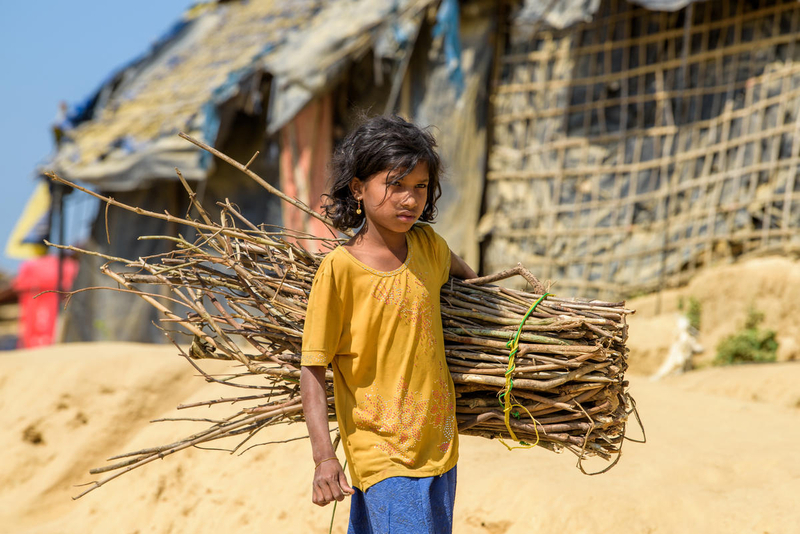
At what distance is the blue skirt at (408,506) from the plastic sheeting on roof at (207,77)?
18.7ft

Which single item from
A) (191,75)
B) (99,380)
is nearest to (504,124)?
(191,75)

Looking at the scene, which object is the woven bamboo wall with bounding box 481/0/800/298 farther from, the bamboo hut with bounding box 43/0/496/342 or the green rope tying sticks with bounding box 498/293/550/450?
the green rope tying sticks with bounding box 498/293/550/450

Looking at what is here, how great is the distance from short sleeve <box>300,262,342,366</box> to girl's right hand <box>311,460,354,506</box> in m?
0.25

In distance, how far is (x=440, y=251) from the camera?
2186 mm

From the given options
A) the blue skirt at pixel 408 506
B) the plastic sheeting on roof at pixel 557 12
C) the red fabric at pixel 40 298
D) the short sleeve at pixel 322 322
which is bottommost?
the red fabric at pixel 40 298

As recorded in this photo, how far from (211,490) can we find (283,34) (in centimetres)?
592

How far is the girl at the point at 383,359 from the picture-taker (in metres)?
1.89

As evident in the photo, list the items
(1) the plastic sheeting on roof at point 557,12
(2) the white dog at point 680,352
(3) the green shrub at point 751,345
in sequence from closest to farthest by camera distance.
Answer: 1. (3) the green shrub at point 751,345
2. (2) the white dog at point 680,352
3. (1) the plastic sheeting on roof at point 557,12

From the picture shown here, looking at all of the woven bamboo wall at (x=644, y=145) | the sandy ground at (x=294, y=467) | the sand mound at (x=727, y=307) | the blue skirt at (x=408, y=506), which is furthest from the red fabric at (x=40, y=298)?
the blue skirt at (x=408, y=506)

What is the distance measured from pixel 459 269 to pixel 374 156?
52cm

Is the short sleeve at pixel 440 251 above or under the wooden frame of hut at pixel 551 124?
under

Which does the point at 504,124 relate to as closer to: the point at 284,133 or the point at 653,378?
the point at 284,133

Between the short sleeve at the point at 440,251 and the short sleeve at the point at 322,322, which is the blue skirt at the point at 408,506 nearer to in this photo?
the short sleeve at the point at 322,322

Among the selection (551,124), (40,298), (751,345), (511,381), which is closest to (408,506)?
(511,381)
